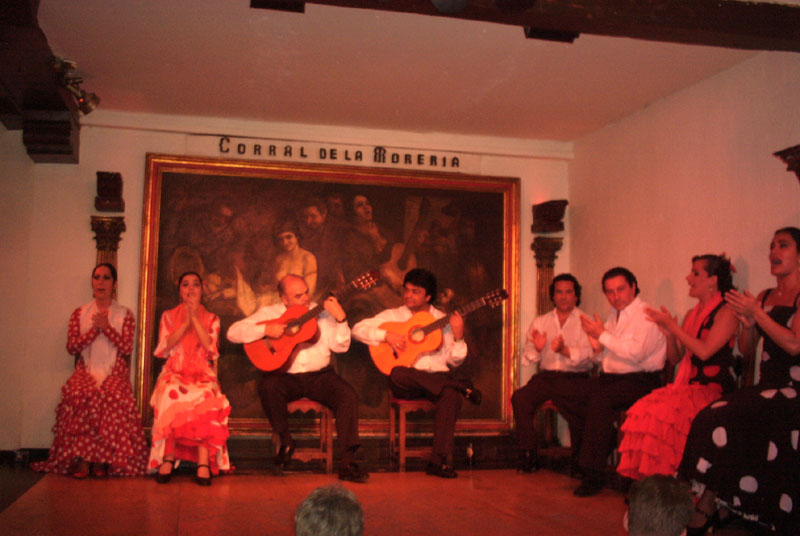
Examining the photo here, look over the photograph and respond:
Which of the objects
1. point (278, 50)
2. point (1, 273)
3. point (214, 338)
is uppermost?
point (278, 50)

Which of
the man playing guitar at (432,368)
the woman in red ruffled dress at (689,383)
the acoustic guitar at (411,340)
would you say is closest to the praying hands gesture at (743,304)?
the woman in red ruffled dress at (689,383)

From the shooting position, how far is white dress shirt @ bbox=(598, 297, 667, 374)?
17.5 ft

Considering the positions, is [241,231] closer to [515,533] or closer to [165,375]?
[165,375]

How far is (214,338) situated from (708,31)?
3.90 metres

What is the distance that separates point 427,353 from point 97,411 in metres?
2.49

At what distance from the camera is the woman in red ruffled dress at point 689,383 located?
14.9 feet

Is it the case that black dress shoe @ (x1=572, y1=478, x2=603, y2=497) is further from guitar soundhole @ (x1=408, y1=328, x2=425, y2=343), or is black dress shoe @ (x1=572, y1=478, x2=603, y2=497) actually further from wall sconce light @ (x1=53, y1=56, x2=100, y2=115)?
wall sconce light @ (x1=53, y1=56, x2=100, y2=115)

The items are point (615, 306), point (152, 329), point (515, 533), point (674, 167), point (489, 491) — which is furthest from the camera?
point (152, 329)

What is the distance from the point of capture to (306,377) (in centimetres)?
598

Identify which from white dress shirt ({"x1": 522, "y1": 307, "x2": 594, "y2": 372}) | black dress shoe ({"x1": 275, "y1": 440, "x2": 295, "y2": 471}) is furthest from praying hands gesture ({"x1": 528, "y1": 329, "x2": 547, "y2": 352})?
black dress shoe ({"x1": 275, "y1": 440, "x2": 295, "y2": 471})

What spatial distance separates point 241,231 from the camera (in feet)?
22.5

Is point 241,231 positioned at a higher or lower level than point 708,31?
lower

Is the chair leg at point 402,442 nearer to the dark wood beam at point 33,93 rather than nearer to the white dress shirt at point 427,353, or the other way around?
the white dress shirt at point 427,353

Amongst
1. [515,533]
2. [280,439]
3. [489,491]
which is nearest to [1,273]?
[280,439]
